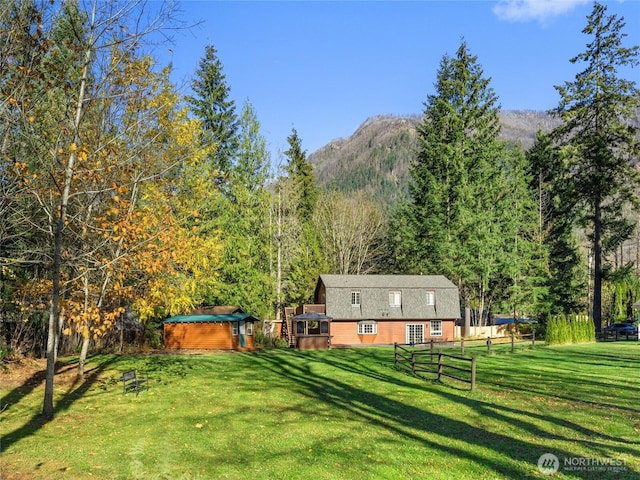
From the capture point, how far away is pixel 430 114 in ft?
175

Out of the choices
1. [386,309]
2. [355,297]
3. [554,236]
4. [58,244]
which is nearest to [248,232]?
[355,297]

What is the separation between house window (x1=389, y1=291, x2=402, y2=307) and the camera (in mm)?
42844

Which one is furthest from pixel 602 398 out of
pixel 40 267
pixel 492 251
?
pixel 492 251

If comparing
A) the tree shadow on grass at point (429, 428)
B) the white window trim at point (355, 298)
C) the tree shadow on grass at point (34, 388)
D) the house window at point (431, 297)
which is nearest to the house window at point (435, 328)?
the house window at point (431, 297)

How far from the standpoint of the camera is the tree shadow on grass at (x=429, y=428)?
10.1m

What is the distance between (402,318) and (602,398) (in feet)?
86.3

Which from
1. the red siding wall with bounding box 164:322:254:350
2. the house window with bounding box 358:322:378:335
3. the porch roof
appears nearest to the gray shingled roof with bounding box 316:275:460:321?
the house window with bounding box 358:322:378:335

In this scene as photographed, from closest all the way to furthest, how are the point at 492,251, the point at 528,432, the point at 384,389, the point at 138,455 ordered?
1. the point at 138,455
2. the point at 528,432
3. the point at 384,389
4. the point at 492,251

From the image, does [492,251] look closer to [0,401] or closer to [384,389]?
[384,389]

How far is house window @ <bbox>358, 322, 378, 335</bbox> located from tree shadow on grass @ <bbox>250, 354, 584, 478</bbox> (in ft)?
71.3

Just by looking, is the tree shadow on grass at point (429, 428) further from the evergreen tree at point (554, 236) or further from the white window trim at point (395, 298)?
the evergreen tree at point (554, 236)

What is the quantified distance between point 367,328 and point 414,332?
4567 millimetres

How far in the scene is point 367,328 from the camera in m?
41.9

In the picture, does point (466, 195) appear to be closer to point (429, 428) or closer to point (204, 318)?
point (204, 318)
